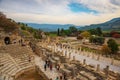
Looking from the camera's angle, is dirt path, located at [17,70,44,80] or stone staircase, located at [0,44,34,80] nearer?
Answer: stone staircase, located at [0,44,34,80]

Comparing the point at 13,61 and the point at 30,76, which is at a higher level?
the point at 13,61

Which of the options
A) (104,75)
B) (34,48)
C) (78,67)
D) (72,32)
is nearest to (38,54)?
(34,48)

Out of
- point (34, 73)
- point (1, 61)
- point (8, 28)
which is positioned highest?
point (8, 28)

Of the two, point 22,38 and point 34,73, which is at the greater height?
point 22,38

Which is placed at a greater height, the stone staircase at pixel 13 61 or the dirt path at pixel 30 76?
the stone staircase at pixel 13 61

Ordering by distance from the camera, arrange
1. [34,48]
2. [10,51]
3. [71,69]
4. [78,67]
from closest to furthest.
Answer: [71,69], [78,67], [10,51], [34,48]

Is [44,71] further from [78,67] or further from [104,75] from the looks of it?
[104,75]

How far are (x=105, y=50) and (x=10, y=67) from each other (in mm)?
21217

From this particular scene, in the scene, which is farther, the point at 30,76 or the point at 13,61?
the point at 13,61

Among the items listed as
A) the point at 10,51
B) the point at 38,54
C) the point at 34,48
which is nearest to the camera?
the point at 10,51

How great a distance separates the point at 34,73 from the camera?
19.8m

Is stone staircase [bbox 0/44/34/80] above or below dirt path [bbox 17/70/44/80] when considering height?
above

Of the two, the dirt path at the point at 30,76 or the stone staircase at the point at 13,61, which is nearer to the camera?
the stone staircase at the point at 13,61

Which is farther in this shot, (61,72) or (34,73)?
(34,73)
